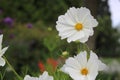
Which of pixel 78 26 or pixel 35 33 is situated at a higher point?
pixel 35 33

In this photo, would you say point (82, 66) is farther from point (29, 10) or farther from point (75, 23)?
point (29, 10)

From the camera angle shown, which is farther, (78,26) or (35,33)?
(35,33)

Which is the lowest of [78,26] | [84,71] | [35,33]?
[84,71]

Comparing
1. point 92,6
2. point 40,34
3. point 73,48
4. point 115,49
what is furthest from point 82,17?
point 115,49

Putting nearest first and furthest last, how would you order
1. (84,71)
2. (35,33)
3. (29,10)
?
(84,71) → (35,33) → (29,10)

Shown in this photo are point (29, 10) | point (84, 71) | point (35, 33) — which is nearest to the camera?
point (84, 71)

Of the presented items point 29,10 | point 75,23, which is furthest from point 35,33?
point 75,23

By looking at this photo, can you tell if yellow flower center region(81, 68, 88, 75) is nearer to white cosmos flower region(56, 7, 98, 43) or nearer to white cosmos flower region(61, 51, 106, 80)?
white cosmos flower region(61, 51, 106, 80)
